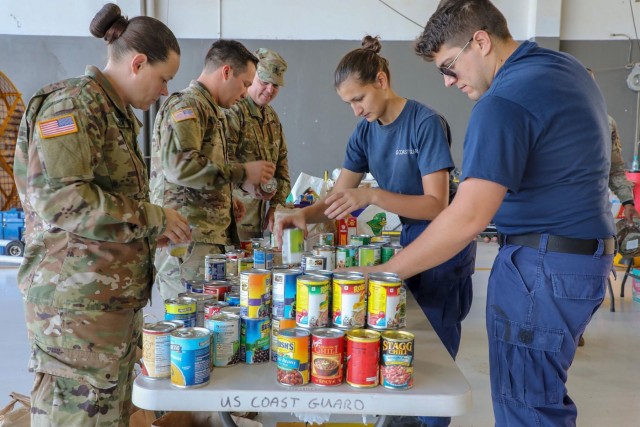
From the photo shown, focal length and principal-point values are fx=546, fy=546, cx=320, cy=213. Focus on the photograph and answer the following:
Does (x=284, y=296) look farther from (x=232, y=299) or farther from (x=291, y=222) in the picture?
(x=291, y=222)

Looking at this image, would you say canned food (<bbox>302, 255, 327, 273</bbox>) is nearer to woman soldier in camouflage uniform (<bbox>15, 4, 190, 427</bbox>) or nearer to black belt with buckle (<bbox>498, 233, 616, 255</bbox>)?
woman soldier in camouflage uniform (<bbox>15, 4, 190, 427</bbox>)

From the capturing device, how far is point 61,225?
4.91 ft

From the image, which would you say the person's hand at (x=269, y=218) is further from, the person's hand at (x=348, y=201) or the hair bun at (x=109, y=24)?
the hair bun at (x=109, y=24)

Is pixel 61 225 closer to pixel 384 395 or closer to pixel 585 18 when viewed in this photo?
pixel 384 395

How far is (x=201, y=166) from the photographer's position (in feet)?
7.63

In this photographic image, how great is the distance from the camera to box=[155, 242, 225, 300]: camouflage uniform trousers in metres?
2.48

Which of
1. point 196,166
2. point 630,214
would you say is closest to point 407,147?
point 196,166

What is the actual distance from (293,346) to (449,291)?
1.25 m

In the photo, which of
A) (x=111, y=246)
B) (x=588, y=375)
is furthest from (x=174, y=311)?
(x=588, y=375)

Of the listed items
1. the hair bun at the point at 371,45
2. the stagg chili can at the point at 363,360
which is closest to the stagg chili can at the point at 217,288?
the stagg chili can at the point at 363,360

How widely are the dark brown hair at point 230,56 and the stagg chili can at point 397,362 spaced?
1.86 metres

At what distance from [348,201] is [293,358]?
958mm

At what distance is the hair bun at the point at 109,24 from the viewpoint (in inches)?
65.7

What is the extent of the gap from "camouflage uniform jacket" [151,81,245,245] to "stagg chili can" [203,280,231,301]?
2.78 ft
